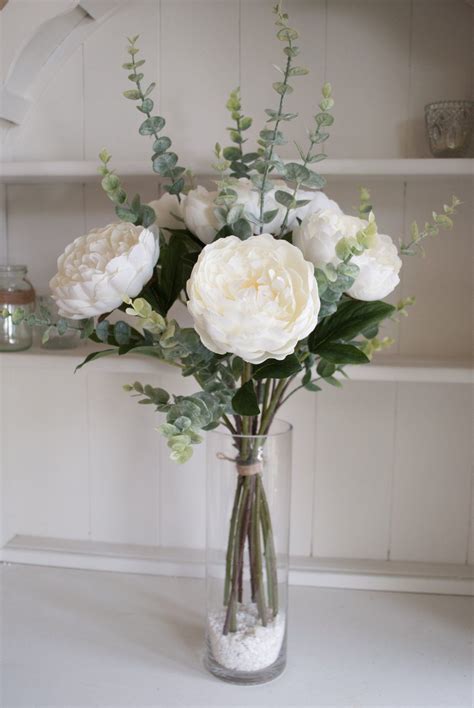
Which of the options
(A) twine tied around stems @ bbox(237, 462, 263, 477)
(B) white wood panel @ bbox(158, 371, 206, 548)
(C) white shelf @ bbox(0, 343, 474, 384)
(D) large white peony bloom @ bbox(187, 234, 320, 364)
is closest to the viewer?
(D) large white peony bloom @ bbox(187, 234, 320, 364)

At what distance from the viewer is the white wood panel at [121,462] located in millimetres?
1208

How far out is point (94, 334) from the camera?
922 mm

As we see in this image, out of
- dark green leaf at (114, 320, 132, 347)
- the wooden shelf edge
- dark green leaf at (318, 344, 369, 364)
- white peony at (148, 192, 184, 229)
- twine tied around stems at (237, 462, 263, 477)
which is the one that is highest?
white peony at (148, 192, 184, 229)

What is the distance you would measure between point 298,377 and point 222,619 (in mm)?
362

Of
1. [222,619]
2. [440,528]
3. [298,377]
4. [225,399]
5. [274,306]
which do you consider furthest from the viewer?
[440,528]

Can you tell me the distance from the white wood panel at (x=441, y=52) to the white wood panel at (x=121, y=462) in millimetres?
656

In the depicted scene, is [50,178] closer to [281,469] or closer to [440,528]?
[281,469]

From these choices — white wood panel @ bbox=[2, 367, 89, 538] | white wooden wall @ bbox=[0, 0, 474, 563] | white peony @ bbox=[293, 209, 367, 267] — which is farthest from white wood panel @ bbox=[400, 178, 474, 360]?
white wood panel @ bbox=[2, 367, 89, 538]

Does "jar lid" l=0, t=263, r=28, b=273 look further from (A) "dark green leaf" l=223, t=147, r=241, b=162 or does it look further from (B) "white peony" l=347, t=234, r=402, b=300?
(B) "white peony" l=347, t=234, r=402, b=300

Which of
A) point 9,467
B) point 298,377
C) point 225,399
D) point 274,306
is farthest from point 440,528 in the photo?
point 9,467

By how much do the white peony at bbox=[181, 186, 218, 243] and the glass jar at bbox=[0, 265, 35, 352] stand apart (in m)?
0.41

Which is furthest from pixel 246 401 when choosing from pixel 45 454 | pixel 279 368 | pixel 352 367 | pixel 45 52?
pixel 45 52

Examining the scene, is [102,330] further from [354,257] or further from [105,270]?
[354,257]

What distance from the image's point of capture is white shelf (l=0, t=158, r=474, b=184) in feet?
3.15
